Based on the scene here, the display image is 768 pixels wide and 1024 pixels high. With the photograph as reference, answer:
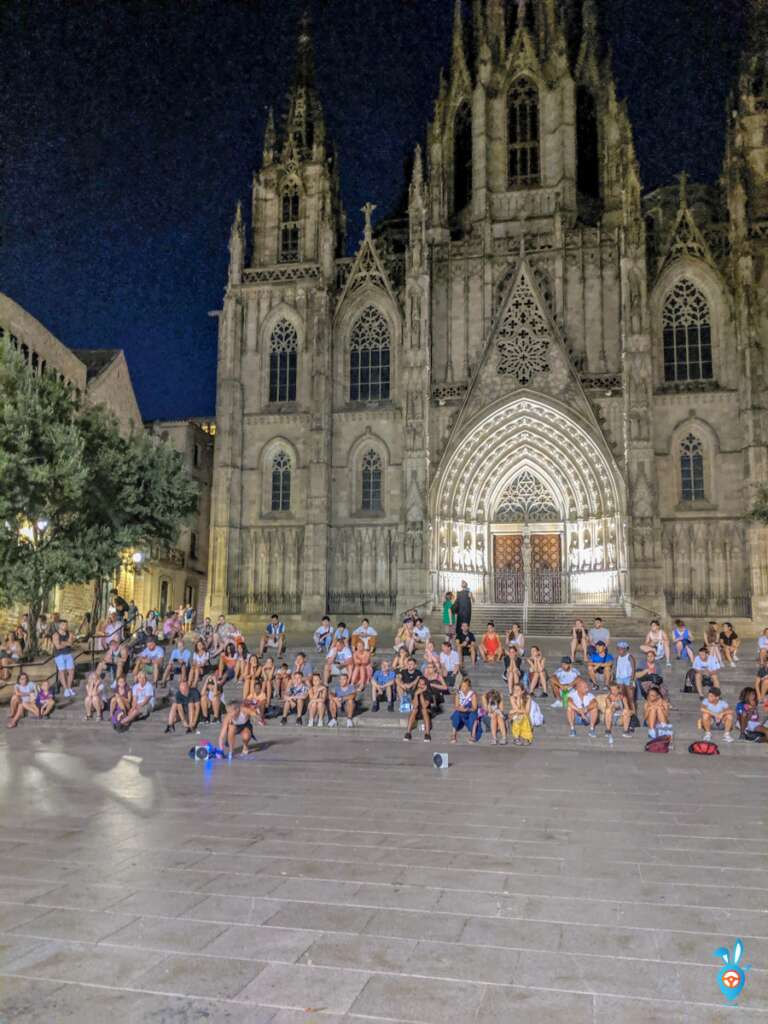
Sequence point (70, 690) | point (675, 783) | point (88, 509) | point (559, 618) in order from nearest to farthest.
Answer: point (675, 783)
point (70, 690)
point (88, 509)
point (559, 618)

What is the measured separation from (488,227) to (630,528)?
1228 cm

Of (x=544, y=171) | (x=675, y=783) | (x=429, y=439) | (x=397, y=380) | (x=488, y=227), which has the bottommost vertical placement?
(x=675, y=783)

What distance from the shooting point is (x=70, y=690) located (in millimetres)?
17469

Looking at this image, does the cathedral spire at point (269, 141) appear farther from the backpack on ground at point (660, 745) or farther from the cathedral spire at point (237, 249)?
the backpack on ground at point (660, 745)

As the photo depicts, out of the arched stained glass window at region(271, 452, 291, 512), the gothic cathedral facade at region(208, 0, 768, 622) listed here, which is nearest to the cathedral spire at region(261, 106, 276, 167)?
the gothic cathedral facade at region(208, 0, 768, 622)

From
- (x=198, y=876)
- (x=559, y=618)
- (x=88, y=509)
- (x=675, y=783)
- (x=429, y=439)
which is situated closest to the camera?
(x=198, y=876)

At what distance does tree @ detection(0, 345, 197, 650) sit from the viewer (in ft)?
61.7

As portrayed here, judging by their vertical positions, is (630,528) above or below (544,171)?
below

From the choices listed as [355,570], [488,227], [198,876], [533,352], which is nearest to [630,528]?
[533,352]

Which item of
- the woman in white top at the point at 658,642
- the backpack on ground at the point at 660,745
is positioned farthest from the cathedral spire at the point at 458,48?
the backpack on ground at the point at 660,745

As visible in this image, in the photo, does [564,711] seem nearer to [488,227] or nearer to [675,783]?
[675,783]

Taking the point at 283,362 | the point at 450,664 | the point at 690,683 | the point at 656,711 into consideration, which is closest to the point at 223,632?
the point at 450,664

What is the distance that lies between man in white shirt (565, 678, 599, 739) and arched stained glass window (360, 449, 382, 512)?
17.4 metres

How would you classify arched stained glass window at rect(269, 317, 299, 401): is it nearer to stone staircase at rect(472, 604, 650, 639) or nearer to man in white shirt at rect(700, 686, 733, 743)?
stone staircase at rect(472, 604, 650, 639)
